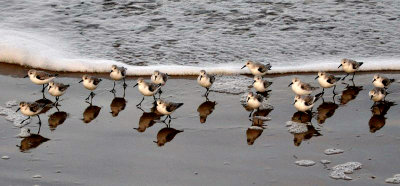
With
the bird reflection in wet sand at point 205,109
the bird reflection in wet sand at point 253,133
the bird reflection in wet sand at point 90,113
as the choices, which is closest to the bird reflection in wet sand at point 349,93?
the bird reflection in wet sand at point 253,133

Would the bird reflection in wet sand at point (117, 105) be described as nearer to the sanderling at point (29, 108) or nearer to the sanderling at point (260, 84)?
the sanderling at point (29, 108)

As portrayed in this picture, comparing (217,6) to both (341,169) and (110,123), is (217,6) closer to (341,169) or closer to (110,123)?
(110,123)

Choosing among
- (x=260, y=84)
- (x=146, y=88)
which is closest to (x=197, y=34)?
(x=260, y=84)

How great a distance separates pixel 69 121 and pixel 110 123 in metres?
0.60

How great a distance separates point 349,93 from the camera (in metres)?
10.5

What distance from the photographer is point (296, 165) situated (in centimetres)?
775

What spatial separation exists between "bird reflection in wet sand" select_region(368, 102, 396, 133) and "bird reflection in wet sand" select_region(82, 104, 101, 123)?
3808 millimetres

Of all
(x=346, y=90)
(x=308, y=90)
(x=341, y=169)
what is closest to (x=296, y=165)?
(x=341, y=169)

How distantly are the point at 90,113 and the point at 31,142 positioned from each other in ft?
4.12

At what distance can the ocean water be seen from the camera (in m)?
12.0

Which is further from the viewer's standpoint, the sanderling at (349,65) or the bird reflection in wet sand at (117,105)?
the sanderling at (349,65)

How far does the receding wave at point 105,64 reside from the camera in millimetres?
11570

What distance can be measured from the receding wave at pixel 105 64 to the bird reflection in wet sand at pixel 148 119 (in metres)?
1.83

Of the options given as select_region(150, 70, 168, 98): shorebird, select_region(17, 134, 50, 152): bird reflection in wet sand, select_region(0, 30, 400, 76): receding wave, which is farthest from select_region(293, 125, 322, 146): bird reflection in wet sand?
select_region(17, 134, 50, 152): bird reflection in wet sand
